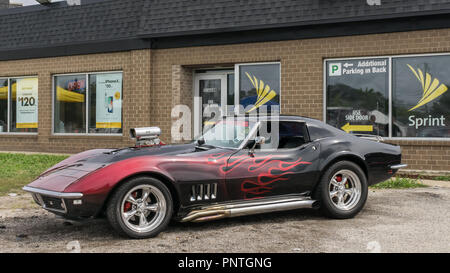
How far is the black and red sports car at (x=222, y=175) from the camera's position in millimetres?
4773

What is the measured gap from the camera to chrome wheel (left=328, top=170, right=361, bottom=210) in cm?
599

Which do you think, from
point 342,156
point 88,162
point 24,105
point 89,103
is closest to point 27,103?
point 24,105

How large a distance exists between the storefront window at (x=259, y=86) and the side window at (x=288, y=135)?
231 inches

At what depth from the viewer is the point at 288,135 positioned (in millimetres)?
6094

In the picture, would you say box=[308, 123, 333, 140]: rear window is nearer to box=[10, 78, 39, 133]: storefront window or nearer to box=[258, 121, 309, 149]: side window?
box=[258, 121, 309, 149]: side window

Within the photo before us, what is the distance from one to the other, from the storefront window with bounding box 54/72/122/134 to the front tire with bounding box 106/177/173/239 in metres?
9.25

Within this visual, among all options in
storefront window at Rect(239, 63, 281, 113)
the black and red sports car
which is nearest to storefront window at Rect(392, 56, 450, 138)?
storefront window at Rect(239, 63, 281, 113)

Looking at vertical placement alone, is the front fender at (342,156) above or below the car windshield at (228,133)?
below

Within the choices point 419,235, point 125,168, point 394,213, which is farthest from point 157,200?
point 394,213

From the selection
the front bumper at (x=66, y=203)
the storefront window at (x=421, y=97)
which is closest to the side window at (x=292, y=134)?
the front bumper at (x=66, y=203)

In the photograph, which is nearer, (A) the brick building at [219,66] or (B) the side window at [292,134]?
(B) the side window at [292,134]

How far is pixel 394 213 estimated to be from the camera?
6.37m

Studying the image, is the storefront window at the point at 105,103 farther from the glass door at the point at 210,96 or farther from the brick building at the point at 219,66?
the glass door at the point at 210,96

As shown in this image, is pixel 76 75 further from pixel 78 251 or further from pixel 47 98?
pixel 78 251
